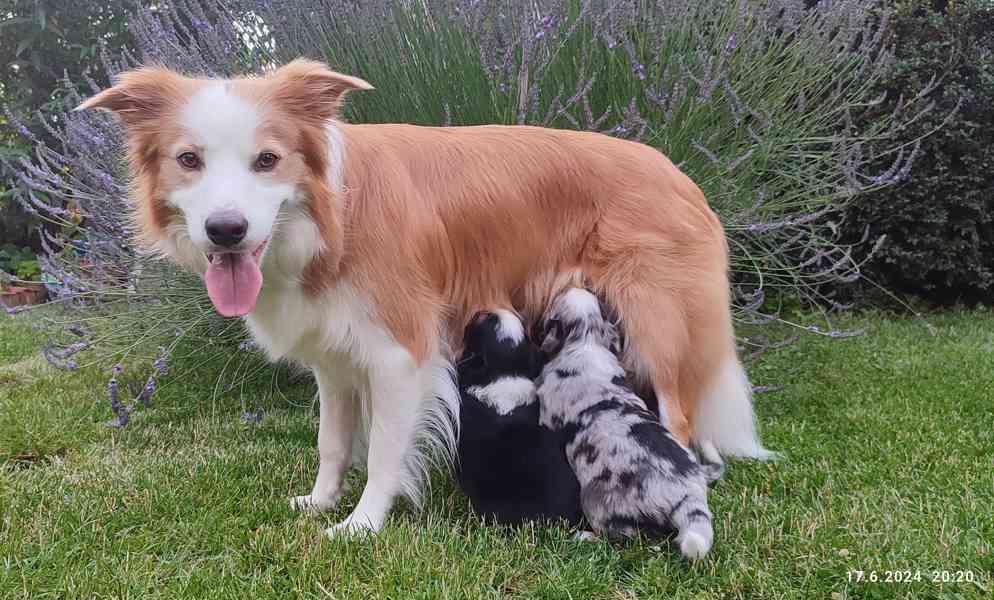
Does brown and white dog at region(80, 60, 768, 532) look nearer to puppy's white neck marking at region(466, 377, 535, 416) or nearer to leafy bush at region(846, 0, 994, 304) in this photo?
puppy's white neck marking at region(466, 377, 535, 416)

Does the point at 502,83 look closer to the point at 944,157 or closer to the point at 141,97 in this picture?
the point at 141,97

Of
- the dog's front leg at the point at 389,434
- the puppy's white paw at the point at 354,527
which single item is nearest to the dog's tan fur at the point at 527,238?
the dog's front leg at the point at 389,434

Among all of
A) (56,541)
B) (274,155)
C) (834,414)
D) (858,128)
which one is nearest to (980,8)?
(858,128)

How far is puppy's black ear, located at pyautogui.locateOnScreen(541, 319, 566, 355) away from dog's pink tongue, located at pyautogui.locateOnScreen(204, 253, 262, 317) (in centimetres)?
123

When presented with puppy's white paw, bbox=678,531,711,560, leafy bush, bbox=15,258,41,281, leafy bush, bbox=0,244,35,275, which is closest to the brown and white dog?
puppy's white paw, bbox=678,531,711,560

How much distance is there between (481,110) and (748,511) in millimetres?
2420

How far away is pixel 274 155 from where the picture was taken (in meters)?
2.13

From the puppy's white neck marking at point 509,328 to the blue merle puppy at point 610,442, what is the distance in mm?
171

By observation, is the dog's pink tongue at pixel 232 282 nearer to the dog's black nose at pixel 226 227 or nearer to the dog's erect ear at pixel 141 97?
the dog's black nose at pixel 226 227

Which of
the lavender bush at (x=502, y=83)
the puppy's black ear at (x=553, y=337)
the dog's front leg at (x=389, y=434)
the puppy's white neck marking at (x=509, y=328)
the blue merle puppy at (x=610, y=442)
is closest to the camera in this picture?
the blue merle puppy at (x=610, y=442)

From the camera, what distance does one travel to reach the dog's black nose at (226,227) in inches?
77.1

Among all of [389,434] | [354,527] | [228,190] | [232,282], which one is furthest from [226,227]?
[354,527]

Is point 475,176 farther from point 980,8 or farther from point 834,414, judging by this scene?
point 980,8

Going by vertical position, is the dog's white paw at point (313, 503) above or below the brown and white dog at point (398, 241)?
below
